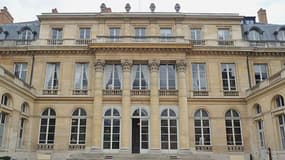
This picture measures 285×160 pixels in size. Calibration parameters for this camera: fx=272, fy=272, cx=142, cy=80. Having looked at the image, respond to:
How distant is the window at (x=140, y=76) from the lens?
823 inches

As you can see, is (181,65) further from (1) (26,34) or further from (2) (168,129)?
(1) (26,34)

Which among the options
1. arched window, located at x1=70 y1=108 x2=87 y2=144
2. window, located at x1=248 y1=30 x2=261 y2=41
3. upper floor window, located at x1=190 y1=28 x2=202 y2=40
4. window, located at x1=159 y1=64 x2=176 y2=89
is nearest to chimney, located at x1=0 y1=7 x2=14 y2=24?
arched window, located at x1=70 y1=108 x2=87 y2=144

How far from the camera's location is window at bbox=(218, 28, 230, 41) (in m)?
22.7

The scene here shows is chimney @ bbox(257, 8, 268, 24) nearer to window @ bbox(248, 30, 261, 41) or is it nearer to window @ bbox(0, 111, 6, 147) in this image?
window @ bbox(248, 30, 261, 41)

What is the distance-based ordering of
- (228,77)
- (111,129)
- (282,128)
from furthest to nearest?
(228,77), (111,129), (282,128)

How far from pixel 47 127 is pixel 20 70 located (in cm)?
520

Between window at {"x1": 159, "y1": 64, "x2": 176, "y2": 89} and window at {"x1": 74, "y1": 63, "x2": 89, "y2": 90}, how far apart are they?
5.87 meters

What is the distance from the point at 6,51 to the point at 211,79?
16.3 m

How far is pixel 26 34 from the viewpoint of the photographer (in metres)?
23.1

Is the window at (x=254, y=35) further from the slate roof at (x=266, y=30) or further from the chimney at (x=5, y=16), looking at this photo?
the chimney at (x=5, y=16)

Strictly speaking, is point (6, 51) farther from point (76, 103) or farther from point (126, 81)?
point (126, 81)

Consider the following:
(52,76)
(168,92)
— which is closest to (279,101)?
(168,92)

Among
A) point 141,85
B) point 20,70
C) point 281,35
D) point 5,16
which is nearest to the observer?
point 141,85

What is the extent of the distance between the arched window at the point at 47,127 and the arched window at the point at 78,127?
4.85 ft
